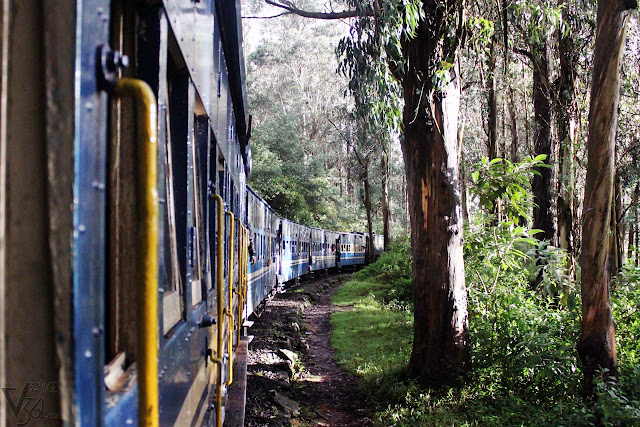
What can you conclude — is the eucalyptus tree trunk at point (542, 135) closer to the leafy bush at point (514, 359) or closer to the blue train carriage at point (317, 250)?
the leafy bush at point (514, 359)

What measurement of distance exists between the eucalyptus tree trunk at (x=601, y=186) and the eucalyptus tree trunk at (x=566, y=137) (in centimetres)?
631

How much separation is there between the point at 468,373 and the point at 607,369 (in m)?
2.08

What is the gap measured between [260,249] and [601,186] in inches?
298

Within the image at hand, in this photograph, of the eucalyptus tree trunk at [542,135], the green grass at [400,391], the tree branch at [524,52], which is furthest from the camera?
the tree branch at [524,52]

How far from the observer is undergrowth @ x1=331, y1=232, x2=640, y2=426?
549cm

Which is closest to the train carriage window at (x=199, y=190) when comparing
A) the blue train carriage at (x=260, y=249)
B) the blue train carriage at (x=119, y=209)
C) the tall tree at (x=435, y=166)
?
the blue train carriage at (x=119, y=209)

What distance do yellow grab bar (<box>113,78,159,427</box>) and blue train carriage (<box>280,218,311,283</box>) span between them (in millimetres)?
15408

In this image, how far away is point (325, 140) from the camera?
44.2 m

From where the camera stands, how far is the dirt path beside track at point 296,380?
6.83 metres

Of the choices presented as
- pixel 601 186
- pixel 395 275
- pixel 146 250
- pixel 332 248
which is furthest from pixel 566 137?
pixel 332 248

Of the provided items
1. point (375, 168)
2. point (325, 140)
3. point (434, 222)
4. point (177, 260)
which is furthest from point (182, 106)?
point (325, 140)

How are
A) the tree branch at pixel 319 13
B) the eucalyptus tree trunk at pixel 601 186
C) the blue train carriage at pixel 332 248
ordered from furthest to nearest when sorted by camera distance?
1. the blue train carriage at pixel 332 248
2. the tree branch at pixel 319 13
3. the eucalyptus tree trunk at pixel 601 186

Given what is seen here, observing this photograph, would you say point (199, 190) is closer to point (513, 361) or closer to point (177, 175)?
point (177, 175)

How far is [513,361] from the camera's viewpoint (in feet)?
22.1
